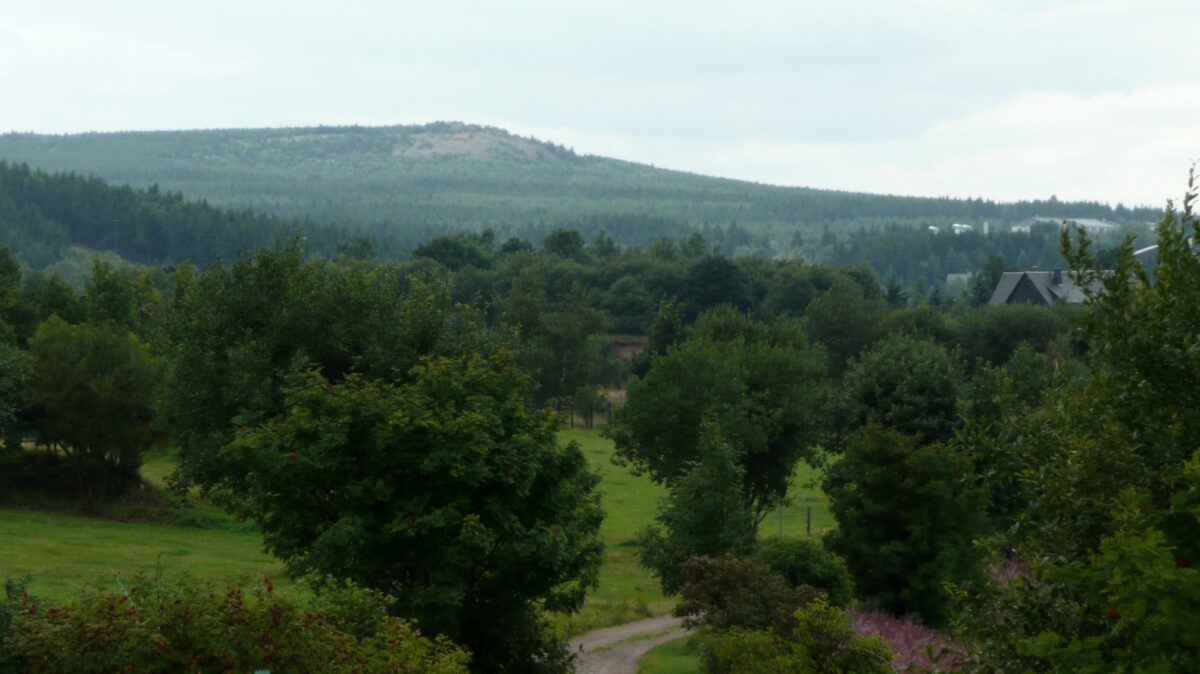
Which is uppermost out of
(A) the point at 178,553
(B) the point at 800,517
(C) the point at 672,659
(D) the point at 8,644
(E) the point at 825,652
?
(D) the point at 8,644

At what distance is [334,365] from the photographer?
39062 millimetres

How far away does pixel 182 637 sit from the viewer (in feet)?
52.2

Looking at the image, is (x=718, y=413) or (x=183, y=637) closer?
(x=183, y=637)

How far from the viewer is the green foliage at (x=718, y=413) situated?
5481 centimetres

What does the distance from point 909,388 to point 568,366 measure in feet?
205

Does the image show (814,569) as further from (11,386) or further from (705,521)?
(11,386)

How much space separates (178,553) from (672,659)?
20212mm

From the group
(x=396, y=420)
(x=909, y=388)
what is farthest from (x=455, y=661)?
(x=909, y=388)

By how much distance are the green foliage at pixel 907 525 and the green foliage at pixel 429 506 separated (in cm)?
1335

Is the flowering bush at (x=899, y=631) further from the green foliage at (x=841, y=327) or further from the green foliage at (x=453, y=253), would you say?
the green foliage at (x=453, y=253)

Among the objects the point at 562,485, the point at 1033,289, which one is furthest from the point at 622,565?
the point at 1033,289

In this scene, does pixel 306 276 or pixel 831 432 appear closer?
pixel 306 276

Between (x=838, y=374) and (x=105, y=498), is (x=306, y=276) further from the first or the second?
(x=838, y=374)

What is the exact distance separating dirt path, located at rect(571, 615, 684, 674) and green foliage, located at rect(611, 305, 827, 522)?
36.5ft
